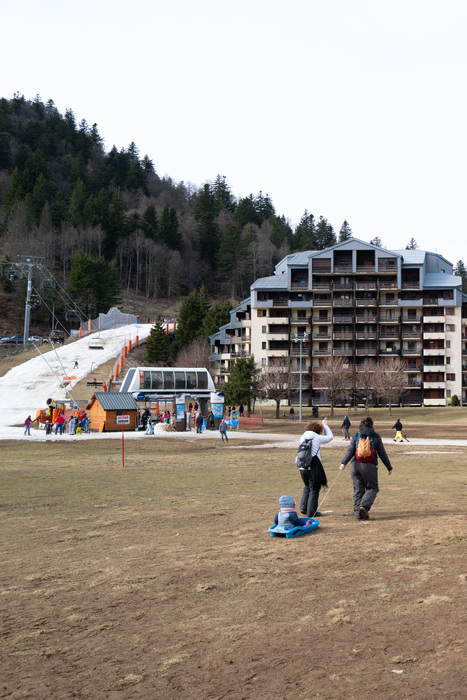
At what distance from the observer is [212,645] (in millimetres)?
5668

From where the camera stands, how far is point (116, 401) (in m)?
44.8

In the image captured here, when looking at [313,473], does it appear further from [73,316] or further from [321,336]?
[73,316]

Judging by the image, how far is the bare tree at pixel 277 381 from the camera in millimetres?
65188

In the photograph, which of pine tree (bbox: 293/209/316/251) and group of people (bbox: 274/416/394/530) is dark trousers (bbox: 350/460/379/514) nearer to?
group of people (bbox: 274/416/394/530)

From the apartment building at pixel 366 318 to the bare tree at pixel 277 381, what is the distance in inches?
146

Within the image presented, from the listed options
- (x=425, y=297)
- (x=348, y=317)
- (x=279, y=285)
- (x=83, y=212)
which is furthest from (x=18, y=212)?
(x=425, y=297)

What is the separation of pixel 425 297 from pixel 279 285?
65.6 ft

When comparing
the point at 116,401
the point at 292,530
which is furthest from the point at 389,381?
the point at 292,530

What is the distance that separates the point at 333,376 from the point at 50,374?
→ 33.0m

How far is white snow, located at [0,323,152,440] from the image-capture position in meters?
61.1

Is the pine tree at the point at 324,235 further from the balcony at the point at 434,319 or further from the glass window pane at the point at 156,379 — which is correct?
the glass window pane at the point at 156,379

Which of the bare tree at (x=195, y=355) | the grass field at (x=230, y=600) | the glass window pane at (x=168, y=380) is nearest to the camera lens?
the grass field at (x=230, y=600)

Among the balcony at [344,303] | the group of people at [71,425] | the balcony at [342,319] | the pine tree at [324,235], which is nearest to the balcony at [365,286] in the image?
the balcony at [344,303]

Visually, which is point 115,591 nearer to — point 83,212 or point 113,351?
point 113,351
